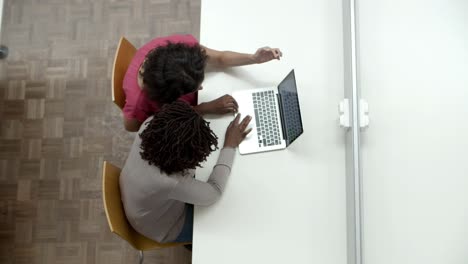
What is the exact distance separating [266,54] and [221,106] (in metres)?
0.22

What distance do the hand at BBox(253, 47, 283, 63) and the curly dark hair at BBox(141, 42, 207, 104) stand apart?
0.60ft

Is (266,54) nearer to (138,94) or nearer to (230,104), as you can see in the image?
(230,104)

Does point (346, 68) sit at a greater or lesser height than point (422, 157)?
greater

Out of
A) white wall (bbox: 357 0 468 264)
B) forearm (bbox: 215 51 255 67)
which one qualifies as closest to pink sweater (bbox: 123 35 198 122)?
forearm (bbox: 215 51 255 67)

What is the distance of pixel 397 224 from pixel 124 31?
1579mm

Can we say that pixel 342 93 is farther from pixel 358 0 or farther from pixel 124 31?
pixel 124 31

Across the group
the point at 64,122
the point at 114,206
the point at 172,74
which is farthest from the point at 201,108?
the point at 64,122

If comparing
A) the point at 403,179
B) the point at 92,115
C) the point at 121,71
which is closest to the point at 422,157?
the point at 403,179

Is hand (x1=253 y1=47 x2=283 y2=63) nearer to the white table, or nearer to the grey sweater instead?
the white table

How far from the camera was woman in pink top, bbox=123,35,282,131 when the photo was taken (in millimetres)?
1248

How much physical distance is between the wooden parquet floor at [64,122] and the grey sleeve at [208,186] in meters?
0.72

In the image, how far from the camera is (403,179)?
991mm

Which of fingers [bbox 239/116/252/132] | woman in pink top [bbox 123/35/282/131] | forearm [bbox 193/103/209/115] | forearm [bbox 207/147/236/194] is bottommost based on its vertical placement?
forearm [bbox 207/147/236/194]

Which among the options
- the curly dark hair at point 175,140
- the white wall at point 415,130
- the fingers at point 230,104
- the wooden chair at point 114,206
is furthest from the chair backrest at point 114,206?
the white wall at point 415,130
